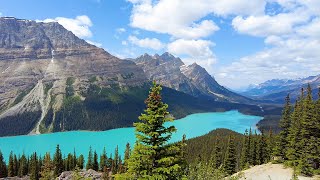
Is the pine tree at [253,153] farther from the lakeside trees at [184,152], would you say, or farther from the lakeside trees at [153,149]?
the lakeside trees at [153,149]

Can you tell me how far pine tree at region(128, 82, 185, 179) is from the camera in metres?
21.0

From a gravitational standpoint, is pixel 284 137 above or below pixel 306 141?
below

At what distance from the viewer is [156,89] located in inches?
854

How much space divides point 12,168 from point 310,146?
116 meters

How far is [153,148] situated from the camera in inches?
837

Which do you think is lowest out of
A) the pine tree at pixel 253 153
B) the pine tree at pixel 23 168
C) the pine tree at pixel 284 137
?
the pine tree at pixel 23 168

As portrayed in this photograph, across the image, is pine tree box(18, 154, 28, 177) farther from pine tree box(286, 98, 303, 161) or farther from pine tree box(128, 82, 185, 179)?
pine tree box(128, 82, 185, 179)

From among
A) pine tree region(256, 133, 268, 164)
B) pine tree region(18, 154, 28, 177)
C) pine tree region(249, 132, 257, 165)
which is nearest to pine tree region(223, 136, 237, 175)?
pine tree region(249, 132, 257, 165)

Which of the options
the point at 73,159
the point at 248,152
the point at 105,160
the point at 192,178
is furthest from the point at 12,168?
the point at 192,178

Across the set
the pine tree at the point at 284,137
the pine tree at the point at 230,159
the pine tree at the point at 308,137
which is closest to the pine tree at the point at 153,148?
the pine tree at the point at 308,137

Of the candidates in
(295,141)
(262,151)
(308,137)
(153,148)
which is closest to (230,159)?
(262,151)

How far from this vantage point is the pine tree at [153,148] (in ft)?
68.9

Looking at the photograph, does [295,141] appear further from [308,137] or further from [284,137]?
[284,137]

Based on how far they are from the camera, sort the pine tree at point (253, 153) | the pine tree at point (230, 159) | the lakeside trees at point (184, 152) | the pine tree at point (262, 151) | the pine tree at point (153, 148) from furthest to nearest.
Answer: the pine tree at point (262, 151), the pine tree at point (253, 153), the pine tree at point (230, 159), the lakeside trees at point (184, 152), the pine tree at point (153, 148)
